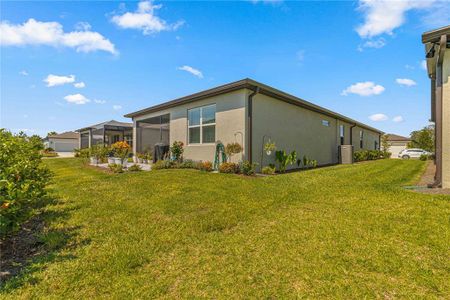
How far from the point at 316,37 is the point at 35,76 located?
11.7 m

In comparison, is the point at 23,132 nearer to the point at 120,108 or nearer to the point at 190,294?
the point at 190,294

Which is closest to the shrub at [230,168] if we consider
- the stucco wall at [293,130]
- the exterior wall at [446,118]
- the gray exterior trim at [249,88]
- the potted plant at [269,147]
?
the stucco wall at [293,130]

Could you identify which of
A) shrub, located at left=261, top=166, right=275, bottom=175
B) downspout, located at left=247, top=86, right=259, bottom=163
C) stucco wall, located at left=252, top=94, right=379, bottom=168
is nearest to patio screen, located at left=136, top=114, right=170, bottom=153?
stucco wall, located at left=252, top=94, right=379, bottom=168

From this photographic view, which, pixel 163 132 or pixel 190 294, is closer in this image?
pixel 190 294

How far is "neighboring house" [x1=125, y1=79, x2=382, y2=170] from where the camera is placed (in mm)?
9344

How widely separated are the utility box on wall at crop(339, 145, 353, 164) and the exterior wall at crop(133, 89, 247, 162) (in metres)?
9.82

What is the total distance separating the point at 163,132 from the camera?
18.6m

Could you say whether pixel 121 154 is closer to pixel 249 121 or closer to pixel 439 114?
pixel 249 121

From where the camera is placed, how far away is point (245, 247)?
317 cm

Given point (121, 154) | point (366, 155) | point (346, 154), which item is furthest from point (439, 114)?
point (366, 155)

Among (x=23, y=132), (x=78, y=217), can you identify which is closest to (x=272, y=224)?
(x=78, y=217)

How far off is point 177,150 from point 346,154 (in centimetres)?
1145

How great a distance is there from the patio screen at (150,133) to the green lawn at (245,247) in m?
11.8

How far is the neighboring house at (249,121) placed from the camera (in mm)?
9344
